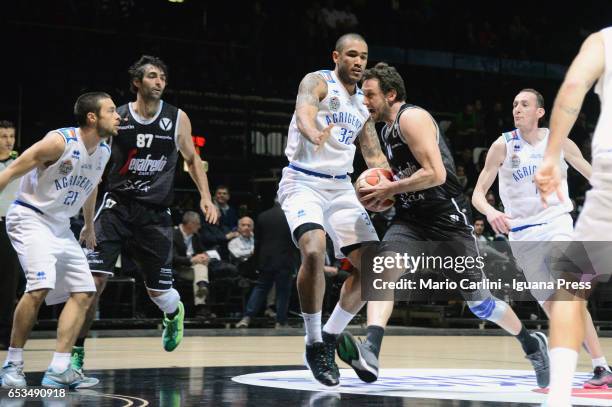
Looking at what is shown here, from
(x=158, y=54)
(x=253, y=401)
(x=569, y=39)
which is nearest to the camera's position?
(x=253, y=401)

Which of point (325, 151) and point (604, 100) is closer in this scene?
point (604, 100)

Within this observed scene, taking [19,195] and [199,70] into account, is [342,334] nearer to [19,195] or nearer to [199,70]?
[19,195]

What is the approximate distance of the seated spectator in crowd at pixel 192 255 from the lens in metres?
12.3

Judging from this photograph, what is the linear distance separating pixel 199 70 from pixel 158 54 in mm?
720

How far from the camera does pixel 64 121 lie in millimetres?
13938

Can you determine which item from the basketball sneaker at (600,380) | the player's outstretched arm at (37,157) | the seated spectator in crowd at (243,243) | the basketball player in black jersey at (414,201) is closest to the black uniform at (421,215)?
the basketball player in black jersey at (414,201)

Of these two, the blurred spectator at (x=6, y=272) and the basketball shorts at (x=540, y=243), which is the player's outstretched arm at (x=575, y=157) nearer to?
the basketball shorts at (x=540, y=243)

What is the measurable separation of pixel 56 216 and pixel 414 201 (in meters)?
2.20

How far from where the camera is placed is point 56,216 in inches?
238

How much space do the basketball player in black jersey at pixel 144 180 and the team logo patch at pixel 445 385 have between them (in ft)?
3.97

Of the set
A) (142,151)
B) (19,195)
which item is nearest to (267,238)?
(142,151)

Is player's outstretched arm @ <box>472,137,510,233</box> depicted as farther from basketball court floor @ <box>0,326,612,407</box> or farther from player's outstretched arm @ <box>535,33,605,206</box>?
player's outstretched arm @ <box>535,33,605,206</box>

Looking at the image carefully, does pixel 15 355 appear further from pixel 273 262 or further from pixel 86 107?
pixel 273 262

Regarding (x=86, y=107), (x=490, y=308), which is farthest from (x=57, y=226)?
(x=490, y=308)
